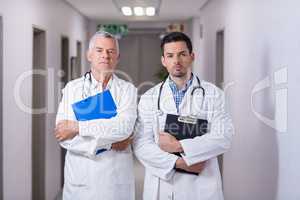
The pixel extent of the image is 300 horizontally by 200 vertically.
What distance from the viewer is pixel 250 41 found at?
321 centimetres

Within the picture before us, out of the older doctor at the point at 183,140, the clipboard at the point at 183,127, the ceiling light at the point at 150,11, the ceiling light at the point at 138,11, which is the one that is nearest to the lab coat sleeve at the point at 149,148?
the older doctor at the point at 183,140

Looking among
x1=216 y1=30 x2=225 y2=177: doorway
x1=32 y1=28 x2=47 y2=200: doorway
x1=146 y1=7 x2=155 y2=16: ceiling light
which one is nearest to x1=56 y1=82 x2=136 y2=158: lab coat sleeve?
x1=32 y1=28 x2=47 y2=200: doorway

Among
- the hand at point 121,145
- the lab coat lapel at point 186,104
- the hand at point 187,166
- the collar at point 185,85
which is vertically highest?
the collar at point 185,85

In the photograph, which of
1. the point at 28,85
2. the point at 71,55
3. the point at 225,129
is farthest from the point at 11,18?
the point at 71,55

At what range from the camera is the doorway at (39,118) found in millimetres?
4492

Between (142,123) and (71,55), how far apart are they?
406cm

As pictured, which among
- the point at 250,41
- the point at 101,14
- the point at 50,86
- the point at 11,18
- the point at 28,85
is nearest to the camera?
the point at 250,41

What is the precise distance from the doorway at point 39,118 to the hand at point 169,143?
2591mm

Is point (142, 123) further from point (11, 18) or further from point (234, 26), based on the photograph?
point (234, 26)

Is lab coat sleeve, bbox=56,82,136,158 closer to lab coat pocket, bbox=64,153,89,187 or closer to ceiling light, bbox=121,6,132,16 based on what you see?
lab coat pocket, bbox=64,153,89,187

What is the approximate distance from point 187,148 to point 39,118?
2760mm

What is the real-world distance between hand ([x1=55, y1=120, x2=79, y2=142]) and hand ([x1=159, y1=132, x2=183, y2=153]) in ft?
1.51

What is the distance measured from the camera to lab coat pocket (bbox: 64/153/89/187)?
2373 mm

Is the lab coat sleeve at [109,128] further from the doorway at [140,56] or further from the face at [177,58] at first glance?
the doorway at [140,56]
